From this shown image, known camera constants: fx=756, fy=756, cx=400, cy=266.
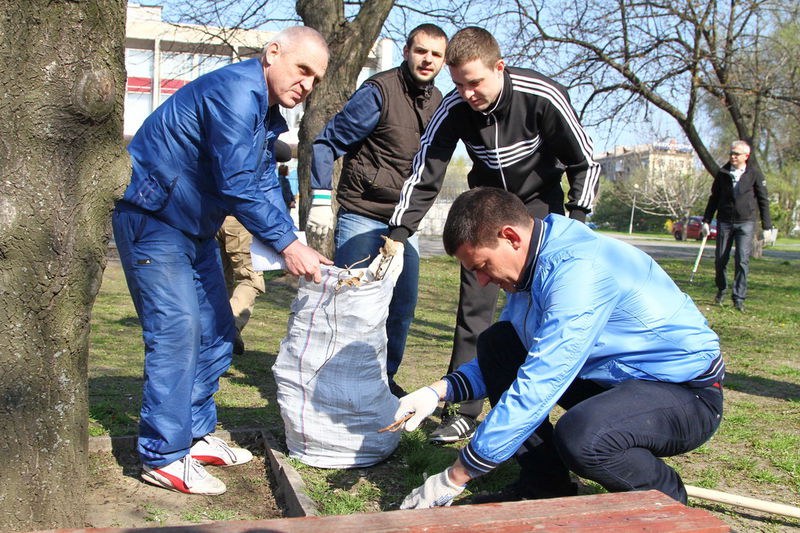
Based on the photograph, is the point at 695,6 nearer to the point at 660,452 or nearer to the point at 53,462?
the point at 660,452

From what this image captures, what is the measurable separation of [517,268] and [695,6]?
47.0 ft

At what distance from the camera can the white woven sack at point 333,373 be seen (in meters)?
3.12

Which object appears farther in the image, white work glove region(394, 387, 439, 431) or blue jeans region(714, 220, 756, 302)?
blue jeans region(714, 220, 756, 302)

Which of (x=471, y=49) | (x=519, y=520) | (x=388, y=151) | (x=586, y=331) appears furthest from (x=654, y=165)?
(x=519, y=520)

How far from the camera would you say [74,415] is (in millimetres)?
2400

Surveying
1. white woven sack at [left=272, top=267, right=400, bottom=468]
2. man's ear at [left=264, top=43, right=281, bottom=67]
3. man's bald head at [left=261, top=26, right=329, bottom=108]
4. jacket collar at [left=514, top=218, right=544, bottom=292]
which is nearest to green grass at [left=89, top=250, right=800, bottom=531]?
white woven sack at [left=272, top=267, right=400, bottom=468]

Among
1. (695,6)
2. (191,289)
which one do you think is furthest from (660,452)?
(695,6)

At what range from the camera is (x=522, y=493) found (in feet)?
9.14

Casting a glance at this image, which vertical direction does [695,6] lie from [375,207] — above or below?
above

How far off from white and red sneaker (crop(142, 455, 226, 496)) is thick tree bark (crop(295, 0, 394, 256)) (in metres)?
6.38

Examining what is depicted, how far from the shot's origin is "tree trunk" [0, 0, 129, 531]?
2145 mm

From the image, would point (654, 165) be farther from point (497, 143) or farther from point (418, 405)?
point (418, 405)

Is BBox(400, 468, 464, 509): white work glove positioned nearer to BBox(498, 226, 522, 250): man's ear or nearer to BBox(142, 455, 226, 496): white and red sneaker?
BBox(498, 226, 522, 250): man's ear

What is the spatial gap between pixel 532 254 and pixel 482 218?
0.20 metres
